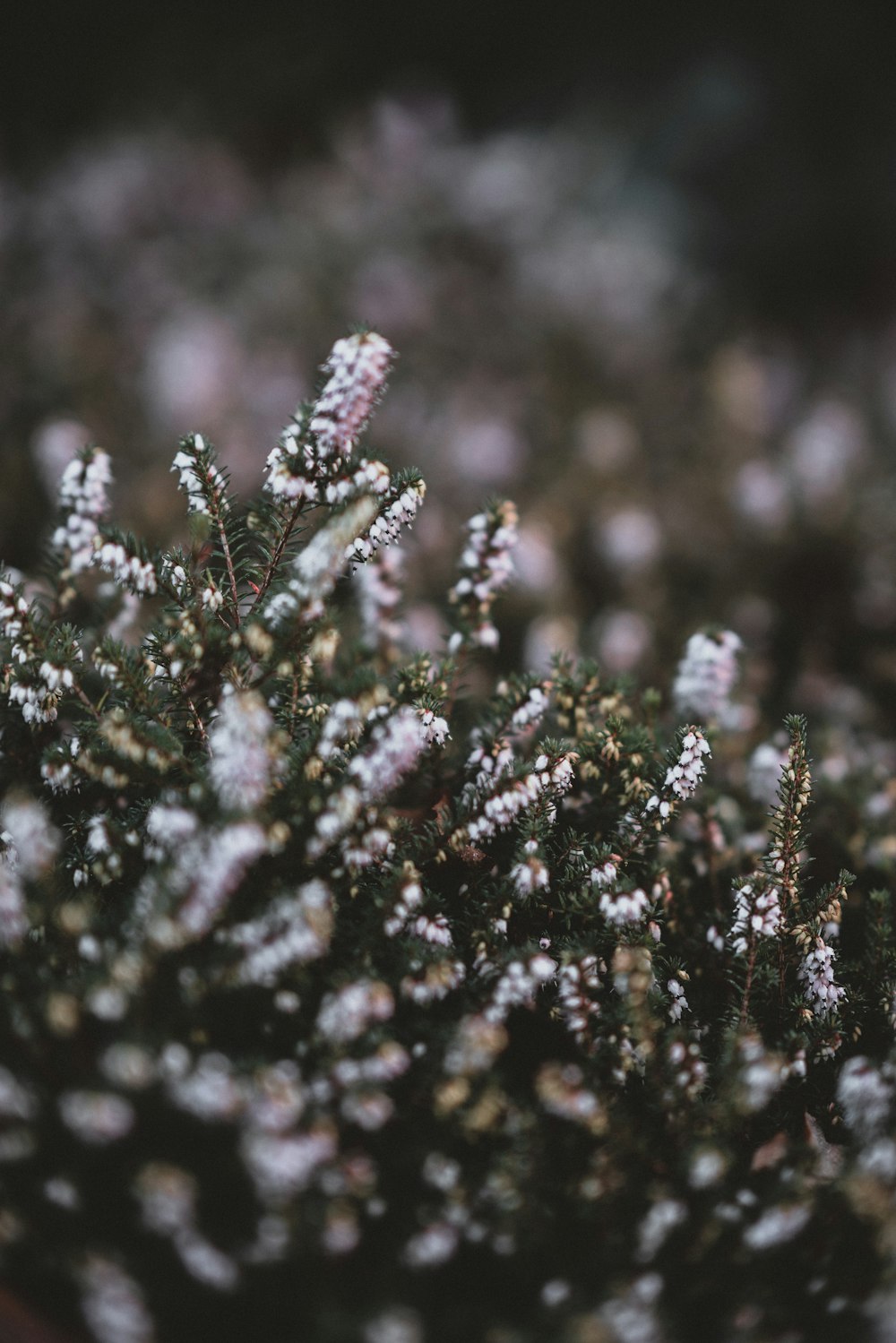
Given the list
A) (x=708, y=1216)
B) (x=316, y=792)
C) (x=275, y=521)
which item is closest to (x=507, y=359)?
(x=275, y=521)

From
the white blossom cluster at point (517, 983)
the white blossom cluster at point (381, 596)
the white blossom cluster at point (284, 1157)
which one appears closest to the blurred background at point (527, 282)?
the white blossom cluster at point (381, 596)

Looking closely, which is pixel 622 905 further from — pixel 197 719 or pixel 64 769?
pixel 64 769

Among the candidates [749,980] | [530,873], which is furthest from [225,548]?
[749,980]

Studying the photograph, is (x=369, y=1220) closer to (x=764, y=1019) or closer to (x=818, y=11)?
(x=764, y=1019)

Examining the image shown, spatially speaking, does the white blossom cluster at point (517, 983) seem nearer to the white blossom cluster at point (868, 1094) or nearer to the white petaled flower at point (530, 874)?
the white petaled flower at point (530, 874)

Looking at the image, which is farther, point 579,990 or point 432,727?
point 432,727

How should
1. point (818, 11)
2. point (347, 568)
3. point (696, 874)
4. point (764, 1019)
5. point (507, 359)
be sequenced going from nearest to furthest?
point (347, 568), point (764, 1019), point (696, 874), point (507, 359), point (818, 11)

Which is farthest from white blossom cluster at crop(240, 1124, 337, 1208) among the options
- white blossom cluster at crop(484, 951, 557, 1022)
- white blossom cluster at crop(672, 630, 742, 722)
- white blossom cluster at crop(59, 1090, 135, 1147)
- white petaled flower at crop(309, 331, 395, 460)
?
white blossom cluster at crop(672, 630, 742, 722)
